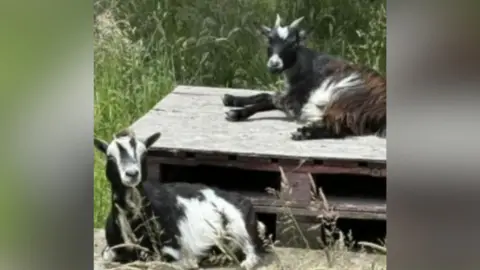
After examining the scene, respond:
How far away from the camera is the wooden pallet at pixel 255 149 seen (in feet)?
4.49

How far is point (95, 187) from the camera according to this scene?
4.86 feet

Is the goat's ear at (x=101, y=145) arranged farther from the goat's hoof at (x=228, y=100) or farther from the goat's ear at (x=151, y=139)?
the goat's hoof at (x=228, y=100)

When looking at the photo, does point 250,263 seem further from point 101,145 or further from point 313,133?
point 101,145

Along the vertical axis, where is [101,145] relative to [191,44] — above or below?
below

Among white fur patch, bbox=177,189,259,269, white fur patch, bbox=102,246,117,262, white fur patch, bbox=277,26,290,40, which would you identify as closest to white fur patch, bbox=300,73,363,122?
white fur patch, bbox=277,26,290,40

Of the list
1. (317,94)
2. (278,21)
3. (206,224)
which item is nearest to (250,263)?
(206,224)

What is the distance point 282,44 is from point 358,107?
0.61 ft

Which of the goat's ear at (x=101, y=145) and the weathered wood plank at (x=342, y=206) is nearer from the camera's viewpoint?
the weathered wood plank at (x=342, y=206)

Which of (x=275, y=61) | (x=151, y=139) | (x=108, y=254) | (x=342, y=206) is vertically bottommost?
(x=108, y=254)

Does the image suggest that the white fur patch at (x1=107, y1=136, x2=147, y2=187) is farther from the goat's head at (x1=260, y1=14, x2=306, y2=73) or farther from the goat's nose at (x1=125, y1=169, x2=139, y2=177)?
the goat's head at (x1=260, y1=14, x2=306, y2=73)

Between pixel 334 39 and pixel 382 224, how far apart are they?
35cm

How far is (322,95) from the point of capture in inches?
55.4

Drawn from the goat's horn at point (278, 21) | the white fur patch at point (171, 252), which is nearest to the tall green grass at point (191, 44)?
the goat's horn at point (278, 21)
